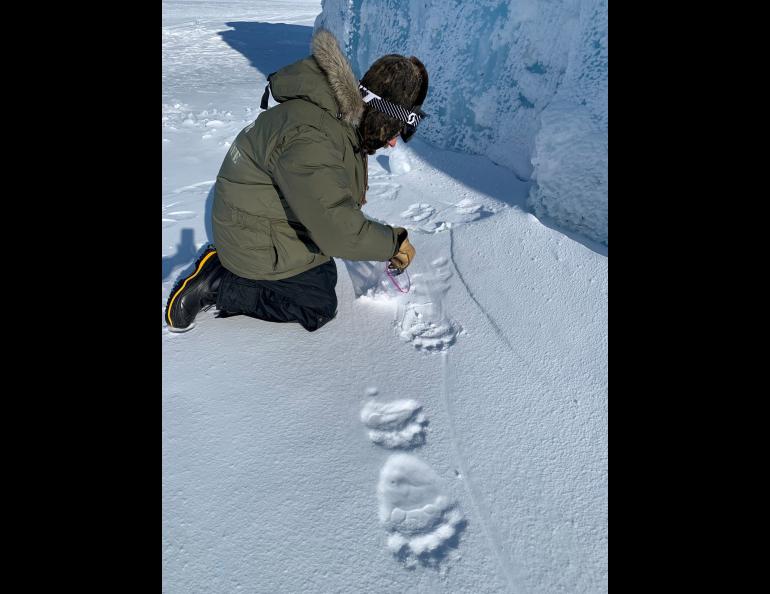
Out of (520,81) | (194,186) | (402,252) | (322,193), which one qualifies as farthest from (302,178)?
(520,81)

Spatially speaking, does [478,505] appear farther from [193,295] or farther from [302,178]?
[193,295]

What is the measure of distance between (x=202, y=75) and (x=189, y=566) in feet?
14.4

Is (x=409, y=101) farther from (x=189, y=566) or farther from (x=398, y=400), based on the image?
(x=189, y=566)

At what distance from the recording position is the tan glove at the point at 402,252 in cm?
149

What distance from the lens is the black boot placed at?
1.56 metres

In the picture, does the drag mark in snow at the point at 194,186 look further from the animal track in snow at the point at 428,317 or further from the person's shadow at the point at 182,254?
the animal track in snow at the point at 428,317

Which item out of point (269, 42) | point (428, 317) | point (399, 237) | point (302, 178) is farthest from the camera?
point (269, 42)

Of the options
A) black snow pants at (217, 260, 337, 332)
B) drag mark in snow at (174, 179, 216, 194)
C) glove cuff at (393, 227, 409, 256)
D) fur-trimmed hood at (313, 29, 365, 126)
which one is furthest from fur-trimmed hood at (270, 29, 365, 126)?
drag mark in snow at (174, 179, 216, 194)

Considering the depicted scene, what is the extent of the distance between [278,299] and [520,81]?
175 cm

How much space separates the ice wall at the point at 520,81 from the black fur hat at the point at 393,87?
93 centimetres

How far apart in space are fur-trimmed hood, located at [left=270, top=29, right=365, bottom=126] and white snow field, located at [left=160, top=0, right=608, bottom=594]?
0.66m

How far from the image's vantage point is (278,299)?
63.4 inches

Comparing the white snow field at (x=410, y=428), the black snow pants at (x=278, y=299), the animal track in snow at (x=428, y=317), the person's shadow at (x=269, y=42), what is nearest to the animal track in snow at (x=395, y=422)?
the white snow field at (x=410, y=428)

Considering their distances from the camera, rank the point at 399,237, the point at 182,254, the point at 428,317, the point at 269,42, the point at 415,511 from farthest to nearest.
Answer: the point at 269,42 < the point at 182,254 < the point at 428,317 < the point at 399,237 < the point at 415,511
